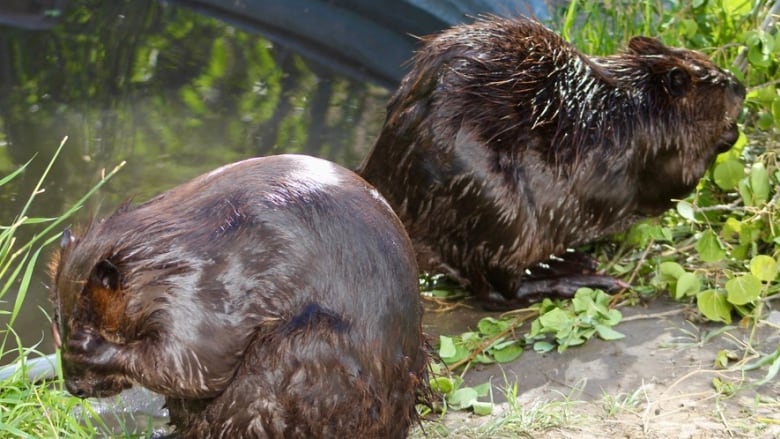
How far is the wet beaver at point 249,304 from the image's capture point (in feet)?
8.57

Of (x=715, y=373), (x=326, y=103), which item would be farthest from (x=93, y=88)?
(x=715, y=373)

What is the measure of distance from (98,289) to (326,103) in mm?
5023

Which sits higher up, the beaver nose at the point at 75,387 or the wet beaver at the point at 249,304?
the wet beaver at the point at 249,304

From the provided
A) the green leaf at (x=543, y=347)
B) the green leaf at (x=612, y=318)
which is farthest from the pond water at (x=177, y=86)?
the green leaf at (x=612, y=318)

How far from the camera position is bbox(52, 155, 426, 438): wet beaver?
261cm

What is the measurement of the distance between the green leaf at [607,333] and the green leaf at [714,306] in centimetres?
30

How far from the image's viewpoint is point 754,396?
3.52 metres

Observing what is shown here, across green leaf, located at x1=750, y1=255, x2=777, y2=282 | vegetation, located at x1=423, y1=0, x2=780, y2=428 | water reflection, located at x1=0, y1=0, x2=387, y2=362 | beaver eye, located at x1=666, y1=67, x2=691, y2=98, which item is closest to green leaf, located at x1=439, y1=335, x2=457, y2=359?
vegetation, located at x1=423, y1=0, x2=780, y2=428

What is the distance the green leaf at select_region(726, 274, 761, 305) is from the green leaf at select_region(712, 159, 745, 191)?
80cm

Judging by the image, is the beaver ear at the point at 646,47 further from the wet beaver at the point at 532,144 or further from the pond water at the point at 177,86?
the pond water at the point at 177,86

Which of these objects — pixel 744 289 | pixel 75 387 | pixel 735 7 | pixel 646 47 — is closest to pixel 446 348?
pixel 744 289

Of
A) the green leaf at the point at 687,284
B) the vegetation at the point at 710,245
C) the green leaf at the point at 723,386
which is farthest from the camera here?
the green leaf at the point at 687,284

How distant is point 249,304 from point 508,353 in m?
1.66

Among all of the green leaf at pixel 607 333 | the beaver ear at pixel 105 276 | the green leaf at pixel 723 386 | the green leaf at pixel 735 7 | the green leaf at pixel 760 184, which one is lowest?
the green leaf at pixel 607 333
